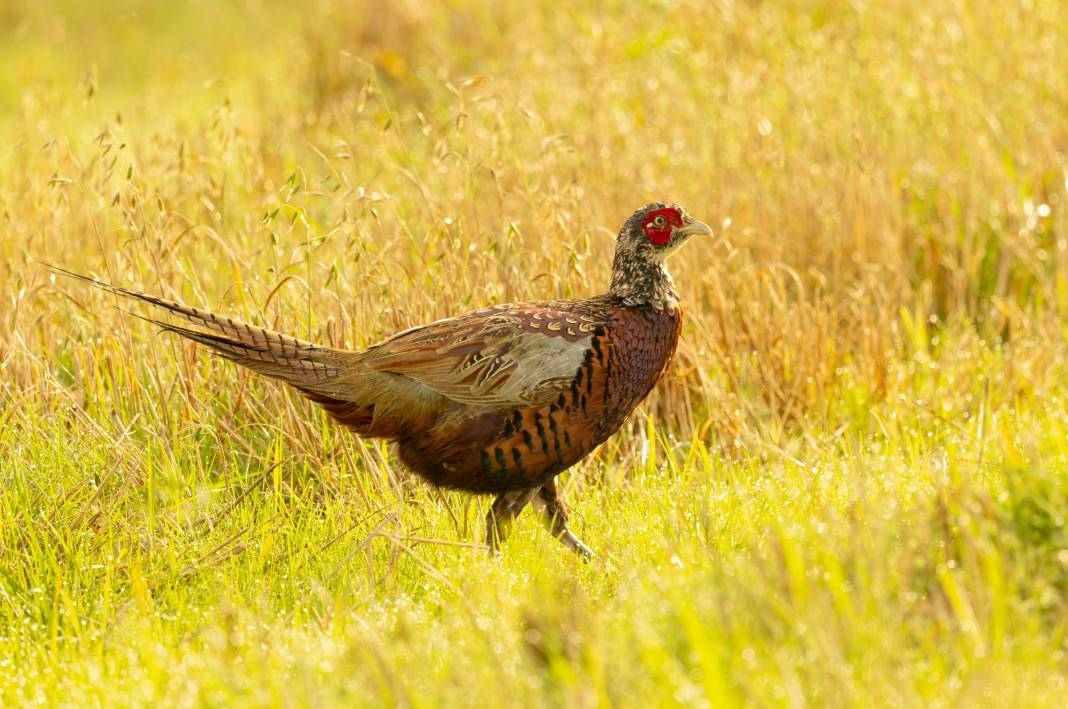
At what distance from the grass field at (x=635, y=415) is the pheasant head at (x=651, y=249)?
630mm

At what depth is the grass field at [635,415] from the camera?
3076mm

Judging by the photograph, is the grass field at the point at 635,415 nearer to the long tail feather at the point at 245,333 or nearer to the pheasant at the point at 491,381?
the pheasant at the point at 491,381

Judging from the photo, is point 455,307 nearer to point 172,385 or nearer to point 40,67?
point 172,385

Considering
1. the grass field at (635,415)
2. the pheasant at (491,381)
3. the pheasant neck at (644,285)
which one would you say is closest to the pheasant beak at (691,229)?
the pheasant neck at (644,285)

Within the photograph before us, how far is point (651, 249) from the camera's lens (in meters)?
4.43

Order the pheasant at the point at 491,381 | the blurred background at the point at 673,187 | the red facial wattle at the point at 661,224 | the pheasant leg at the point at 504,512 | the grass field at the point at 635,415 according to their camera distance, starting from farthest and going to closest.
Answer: the blurred background at the point at 673,187 < the red facial wattle at the point at 661,224 < the pheasant leg at the point at 504,512 < the pheasant at the point at 491,381 < the grass field at the point at 635,415

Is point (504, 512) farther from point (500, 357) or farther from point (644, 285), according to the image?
point (644, 285)

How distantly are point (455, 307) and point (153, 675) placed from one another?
2.25 metres

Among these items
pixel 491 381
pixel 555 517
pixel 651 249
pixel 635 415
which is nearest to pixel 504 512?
pixel 555 517

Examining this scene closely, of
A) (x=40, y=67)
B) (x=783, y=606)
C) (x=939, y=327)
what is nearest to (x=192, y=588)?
(x=783, y=606)

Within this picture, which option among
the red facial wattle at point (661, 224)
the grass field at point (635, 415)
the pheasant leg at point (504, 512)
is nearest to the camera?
the grass field at point (635, 415)

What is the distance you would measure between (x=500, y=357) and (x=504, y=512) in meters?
0.56

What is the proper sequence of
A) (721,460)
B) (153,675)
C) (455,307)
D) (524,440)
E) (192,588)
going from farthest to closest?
(455,307) → (721,460) → (524,440) → (192,588) → (153,675)

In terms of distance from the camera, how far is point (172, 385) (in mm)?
4848
